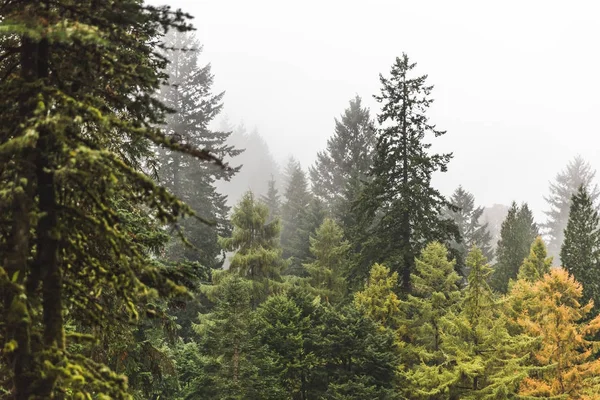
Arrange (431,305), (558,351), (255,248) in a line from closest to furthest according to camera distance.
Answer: (431,305)
(558,351)
(255,248)

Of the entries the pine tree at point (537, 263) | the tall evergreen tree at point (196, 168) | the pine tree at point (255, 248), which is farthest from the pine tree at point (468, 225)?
the pine tree at point (255, 248)

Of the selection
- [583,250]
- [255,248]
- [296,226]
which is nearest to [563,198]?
[296,226]

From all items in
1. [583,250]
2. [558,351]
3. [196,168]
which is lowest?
[558,351]

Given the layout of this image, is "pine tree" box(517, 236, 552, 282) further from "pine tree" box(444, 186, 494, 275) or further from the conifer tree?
"pine tree" box(444, 186, 494, 275)

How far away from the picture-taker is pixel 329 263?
95.9 ft

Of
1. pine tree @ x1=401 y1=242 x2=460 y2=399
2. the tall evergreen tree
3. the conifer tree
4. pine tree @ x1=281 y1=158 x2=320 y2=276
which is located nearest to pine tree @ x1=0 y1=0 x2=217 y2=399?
pine tree @ x1=401 y1=242 x2=460 y2=399

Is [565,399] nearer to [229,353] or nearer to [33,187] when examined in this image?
[229,353]

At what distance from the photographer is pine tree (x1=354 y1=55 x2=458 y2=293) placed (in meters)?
22.0

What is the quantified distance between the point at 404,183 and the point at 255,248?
10.1 meters

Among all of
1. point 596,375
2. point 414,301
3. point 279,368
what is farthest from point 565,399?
point 279,368

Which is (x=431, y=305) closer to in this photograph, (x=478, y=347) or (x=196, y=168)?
(x=478, y=347)

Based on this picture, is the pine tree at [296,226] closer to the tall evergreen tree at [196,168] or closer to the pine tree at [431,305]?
the tall evergreen tree at [196,168]

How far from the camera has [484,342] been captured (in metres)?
16.0

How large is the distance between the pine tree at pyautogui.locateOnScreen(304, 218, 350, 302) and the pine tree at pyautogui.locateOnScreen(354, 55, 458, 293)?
4.89 meters
